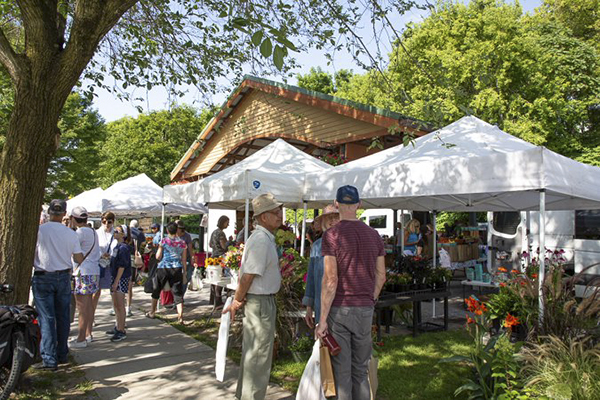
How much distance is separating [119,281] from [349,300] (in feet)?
14.7

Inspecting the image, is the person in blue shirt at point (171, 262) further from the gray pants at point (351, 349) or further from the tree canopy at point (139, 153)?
the tree canopy at point (139, 153)

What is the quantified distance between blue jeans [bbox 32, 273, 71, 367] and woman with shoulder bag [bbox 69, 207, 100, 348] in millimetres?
598

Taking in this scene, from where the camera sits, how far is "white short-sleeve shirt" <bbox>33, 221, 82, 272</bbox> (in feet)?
17.1

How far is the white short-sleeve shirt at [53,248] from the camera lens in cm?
521

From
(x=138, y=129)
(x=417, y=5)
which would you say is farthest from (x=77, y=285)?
(x=138, y=129)

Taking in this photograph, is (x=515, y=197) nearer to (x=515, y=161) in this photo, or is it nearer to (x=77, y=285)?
(x=515, y=161)

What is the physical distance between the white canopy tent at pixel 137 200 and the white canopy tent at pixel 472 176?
8.38 m

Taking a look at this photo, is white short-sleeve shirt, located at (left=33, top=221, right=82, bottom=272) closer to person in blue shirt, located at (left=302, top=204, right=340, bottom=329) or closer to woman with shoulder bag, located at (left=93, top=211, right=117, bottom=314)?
woman with shoulder bag, located at (left=93, top=211, right=117, bottom=314)

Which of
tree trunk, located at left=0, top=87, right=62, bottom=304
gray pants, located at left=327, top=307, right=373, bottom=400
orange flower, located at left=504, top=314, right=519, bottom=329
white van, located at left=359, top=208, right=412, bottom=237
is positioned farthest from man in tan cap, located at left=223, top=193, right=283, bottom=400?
white van, located at left=359, top=208, right=412, bottom=237

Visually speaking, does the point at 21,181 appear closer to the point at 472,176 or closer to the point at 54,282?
the point at 54,282

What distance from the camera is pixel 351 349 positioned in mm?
3592

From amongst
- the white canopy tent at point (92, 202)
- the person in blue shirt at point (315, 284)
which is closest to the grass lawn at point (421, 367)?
the person in blue shirt at point (315, 284)

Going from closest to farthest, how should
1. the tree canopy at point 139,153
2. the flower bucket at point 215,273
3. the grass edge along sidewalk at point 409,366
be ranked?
the grass edge along sidewalk at point 409,366, the flower bucket at point 215,273, the tree canopy at point 139,153

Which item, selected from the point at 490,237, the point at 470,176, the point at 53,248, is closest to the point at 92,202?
the point at 53,248
